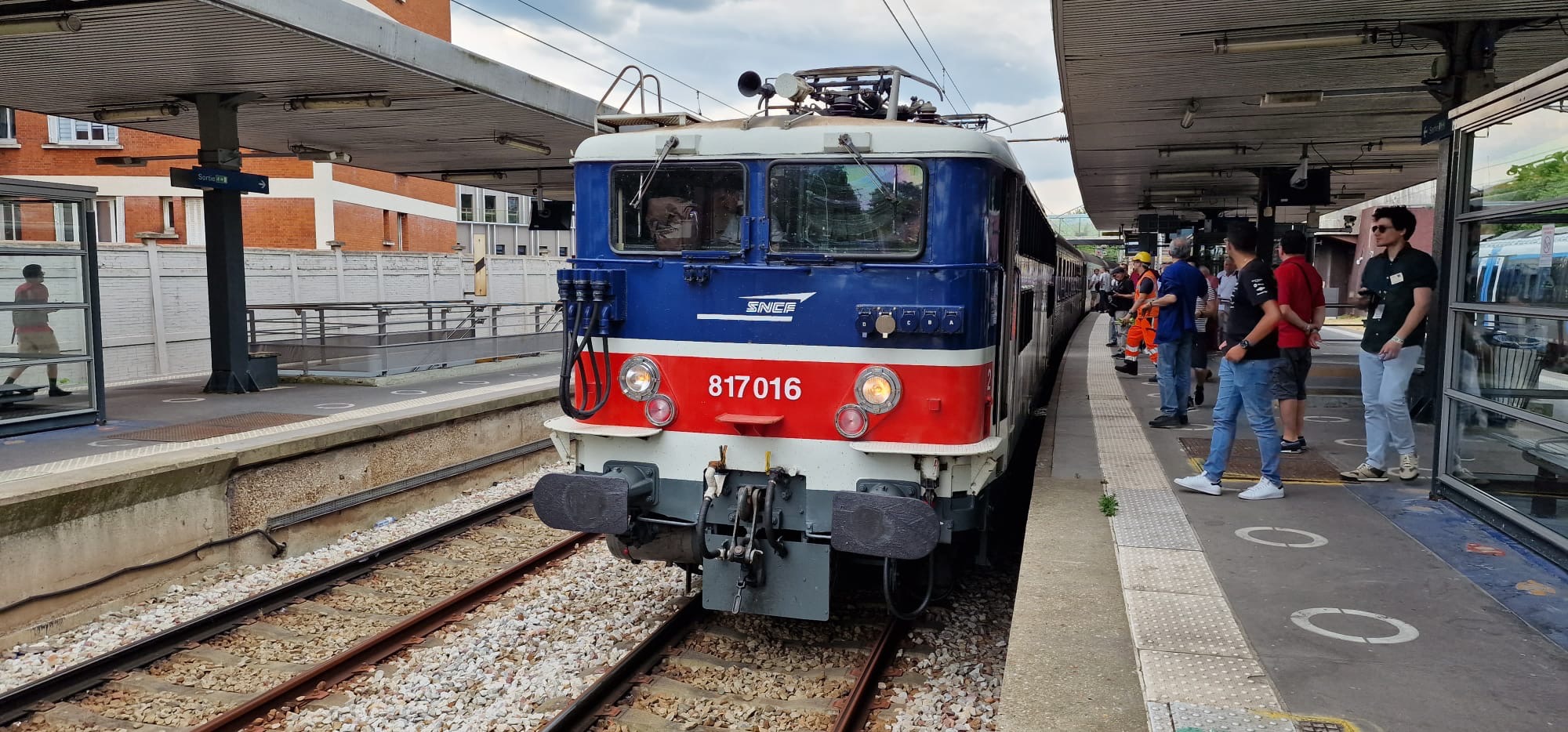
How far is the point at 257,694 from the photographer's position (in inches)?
235

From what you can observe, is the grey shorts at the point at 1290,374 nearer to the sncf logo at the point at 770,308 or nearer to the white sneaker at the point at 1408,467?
the white sneaker at the point at 1408,467

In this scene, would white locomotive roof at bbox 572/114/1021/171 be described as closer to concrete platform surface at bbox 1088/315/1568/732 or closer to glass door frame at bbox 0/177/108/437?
concrete platform surface at bbox 1088/315/1568/732

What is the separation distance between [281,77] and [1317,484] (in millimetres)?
10882

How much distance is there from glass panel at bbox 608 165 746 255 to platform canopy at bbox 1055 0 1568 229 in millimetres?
4168

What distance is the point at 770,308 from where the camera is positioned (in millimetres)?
5734

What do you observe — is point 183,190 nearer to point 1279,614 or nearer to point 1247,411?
point 1247,411

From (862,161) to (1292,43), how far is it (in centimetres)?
587

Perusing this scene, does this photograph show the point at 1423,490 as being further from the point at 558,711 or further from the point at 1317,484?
the point at 558,711

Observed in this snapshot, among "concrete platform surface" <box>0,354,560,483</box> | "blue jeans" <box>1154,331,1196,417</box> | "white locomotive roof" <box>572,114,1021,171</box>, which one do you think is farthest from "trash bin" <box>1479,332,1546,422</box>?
"concrete platform surface" <box>0,354,560,483</box>

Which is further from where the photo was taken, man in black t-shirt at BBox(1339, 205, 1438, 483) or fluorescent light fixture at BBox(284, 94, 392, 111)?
fluorescent light fixture at BBox(284, 94, 392, 111)

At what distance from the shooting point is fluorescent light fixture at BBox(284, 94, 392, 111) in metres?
12.6

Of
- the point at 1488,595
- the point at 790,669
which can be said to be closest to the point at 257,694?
the point at 790,669

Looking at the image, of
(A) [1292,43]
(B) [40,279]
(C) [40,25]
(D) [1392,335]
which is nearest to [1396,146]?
(A) [1292,43]

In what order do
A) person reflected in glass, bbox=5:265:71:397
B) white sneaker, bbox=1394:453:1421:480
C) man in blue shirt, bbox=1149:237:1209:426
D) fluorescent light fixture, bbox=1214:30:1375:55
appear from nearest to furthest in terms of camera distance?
1. white sneaker, bbox=1394:453:1421:480
2. fluorescent light fixture, bbox=1214:30:1375:55
3. person reflected in glass, bbox=5:265:71:397
4. man in blue shirt, bbox=1149:237:1209:426
